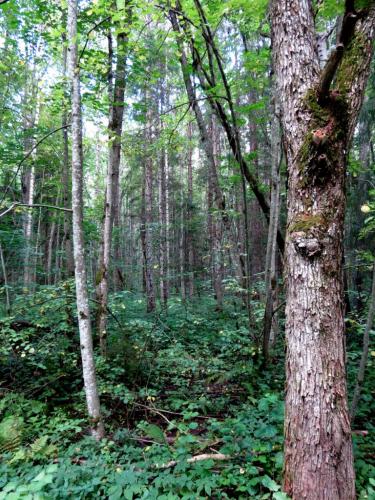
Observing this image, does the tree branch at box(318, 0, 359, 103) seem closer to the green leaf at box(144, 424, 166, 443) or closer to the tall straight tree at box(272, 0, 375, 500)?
the tall straight tree at box(272, 0, 375, 500)

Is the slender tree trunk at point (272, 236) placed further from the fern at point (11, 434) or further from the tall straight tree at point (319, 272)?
the fern at point (11, 434)

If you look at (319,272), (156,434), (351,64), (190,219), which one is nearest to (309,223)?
(319,272)

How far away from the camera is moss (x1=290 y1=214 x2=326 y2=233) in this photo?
2201 mm

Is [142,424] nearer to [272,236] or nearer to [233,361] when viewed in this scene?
[233,361]

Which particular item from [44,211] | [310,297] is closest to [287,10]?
[310,297]

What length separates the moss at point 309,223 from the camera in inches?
86.7

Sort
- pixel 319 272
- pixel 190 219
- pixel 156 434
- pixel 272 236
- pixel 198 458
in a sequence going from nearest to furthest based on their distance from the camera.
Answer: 1. pixel 319 272
2. pixel 198 458
3. pixel 156 434
4. pixel 272 236
5. pixel 190 219

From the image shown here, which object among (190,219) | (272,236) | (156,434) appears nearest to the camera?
(156,434)

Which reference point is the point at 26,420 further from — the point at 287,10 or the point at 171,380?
the point at 287,10

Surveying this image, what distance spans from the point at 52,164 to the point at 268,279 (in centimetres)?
928

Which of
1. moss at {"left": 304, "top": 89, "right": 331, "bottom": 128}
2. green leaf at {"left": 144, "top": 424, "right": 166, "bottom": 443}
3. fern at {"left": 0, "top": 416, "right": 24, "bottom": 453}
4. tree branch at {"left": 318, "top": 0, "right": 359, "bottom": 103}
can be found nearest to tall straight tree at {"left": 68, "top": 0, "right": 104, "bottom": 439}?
green leaf at {"left": 144, "top": 424, "right": 166, "bottom": 443}

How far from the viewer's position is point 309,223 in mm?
2217

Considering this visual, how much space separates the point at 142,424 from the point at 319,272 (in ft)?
11.0

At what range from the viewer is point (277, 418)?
3381 mm
